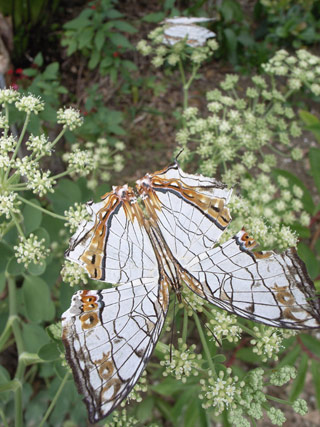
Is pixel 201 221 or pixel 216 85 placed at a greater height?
pixel 216 85

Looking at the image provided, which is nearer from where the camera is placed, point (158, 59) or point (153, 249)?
point (153, 249)

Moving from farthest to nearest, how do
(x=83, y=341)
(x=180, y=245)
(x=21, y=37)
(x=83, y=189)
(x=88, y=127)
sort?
(x=21, y=37) < (x=88, y=127) < (x=83, y=189) < (x=180, y=245) < (x=83, y=341)

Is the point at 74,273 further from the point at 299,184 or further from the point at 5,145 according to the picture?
the point at 299,184

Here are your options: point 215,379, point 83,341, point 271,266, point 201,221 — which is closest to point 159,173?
point 201,221

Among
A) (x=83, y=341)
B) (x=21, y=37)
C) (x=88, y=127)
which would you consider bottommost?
(x=83, y=341)

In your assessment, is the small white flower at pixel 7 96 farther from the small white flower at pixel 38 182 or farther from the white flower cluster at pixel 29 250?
the white flower cluster at pixel 29 250

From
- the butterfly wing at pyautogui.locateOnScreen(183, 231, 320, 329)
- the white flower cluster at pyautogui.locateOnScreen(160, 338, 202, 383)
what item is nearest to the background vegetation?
the white flower cluster at pyautogui.locateOnScreen(160, 338, 202, 383)

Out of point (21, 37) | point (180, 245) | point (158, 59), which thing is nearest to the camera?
point (180, 245)

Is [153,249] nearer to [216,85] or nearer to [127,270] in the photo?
[127,270]
